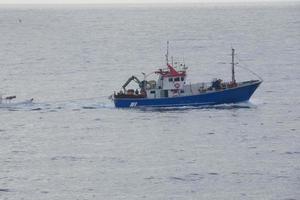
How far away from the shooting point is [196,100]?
105500mm

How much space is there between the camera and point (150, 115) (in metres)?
101

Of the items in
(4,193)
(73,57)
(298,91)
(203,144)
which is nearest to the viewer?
(4,193)

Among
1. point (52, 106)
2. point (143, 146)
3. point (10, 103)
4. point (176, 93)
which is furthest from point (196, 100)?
point (143, 146)

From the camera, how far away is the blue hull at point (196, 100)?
4144 inches

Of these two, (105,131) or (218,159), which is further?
(105,131)

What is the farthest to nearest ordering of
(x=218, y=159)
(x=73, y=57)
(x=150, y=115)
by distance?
(x=73, y=57) < (x=150, y=115) < (x=218, y=159)

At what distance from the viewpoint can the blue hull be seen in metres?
105

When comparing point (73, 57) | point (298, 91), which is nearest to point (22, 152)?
point (298, 91)

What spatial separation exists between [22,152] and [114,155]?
840 centimetres

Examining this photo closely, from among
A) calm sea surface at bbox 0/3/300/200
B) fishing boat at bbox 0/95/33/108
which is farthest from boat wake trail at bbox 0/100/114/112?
calm sea surface at bbox 0/3/300/200

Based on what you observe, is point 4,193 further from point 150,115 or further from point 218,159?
point 150,115

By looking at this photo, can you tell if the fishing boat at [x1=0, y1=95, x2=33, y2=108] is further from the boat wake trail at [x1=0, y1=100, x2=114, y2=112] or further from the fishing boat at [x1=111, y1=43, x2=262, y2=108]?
the fishing boat at [x1=111, y1=43, x2=262, y2=108]

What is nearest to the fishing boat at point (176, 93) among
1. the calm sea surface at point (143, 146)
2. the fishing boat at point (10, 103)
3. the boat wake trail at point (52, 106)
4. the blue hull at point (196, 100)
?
the blue hull at point (196, 100)

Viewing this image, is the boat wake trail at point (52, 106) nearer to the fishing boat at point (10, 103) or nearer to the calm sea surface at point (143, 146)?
the fishing boat at point (10, 103)
